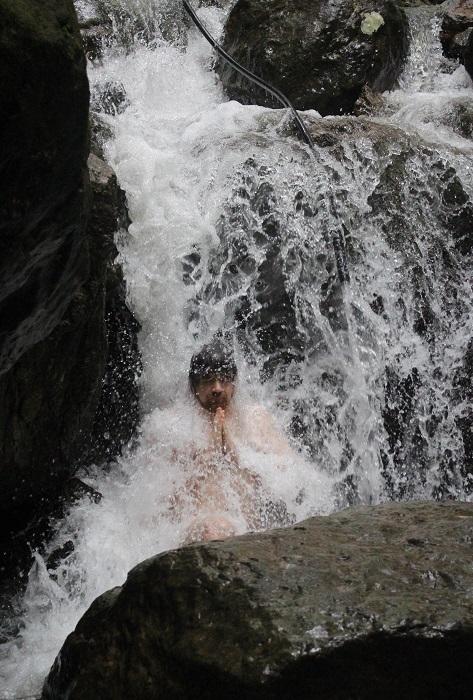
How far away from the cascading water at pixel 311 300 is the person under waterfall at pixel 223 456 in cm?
10

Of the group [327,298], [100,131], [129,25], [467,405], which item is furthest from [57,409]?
[129,25]

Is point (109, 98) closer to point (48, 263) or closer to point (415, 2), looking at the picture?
point (48, 263)

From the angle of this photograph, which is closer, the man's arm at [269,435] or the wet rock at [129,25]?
the man's arm at [269,435]

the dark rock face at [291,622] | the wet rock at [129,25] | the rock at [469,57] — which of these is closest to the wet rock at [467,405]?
the dark rock face at [291,622]

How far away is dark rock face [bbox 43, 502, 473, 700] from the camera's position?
1699 mm

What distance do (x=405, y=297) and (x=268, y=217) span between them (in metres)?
1.22

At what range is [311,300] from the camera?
5.35 metres

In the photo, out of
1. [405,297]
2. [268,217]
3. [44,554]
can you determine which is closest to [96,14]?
[268,217]

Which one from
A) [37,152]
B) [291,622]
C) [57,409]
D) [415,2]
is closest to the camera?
[291,622]

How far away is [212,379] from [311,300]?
1.12m

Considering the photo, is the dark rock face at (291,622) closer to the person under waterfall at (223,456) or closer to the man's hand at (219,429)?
the person under waterfall at (223,456)

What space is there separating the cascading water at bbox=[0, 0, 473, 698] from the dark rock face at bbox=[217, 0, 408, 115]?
6.43 feet

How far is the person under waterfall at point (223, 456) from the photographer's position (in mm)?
4176

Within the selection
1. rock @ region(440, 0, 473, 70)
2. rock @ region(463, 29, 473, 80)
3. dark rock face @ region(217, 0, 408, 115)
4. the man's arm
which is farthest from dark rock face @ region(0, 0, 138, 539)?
rock @ region(440, 0, 473, 70)
